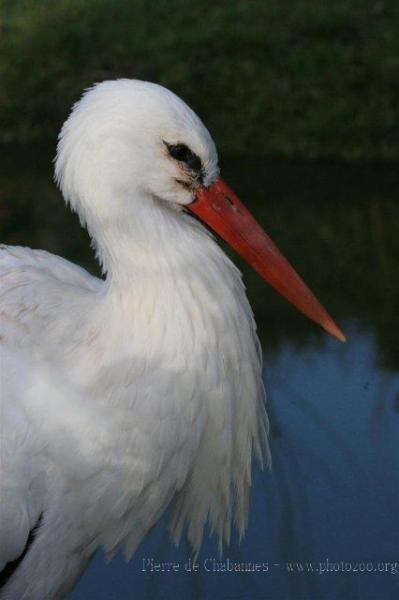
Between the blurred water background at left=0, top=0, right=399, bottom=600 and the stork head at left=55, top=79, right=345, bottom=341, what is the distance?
1003 millimetres

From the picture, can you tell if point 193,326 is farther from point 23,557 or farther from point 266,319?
point 266,319

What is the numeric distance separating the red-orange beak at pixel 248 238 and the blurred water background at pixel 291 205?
0.78 meters

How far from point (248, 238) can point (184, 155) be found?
0.22 metres

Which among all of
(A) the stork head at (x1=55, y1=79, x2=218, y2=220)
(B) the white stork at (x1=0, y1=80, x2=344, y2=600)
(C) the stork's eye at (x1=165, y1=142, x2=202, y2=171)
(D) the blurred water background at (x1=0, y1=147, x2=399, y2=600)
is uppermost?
(A) the stork head at (x1=55, y1=79, x2=218, y2=220)

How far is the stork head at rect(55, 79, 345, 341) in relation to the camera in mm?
1774

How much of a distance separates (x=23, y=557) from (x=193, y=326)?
47 centimetres

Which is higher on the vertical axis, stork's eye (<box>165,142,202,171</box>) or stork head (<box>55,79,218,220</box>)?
stork head (<box>55,79,218,220</box>)

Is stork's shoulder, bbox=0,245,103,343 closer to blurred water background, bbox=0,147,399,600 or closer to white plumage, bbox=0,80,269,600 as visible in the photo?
white plumage, bbox=0,80,269,600

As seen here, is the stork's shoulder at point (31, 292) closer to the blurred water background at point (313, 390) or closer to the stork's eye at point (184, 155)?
the stork's eye at point (184, 155)

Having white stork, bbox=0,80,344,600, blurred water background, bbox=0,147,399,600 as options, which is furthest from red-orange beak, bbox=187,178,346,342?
blurred water background, bbox=0,147,399,600

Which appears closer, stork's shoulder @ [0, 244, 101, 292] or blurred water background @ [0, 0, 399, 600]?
stork's shoulder @ [0, 244, 101, 292]

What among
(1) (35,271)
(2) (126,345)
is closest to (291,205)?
(1) (35,271)

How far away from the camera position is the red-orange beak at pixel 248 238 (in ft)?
6.30

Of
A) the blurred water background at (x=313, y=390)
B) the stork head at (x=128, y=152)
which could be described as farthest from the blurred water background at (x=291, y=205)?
the stork head at (x=128, y=152)
